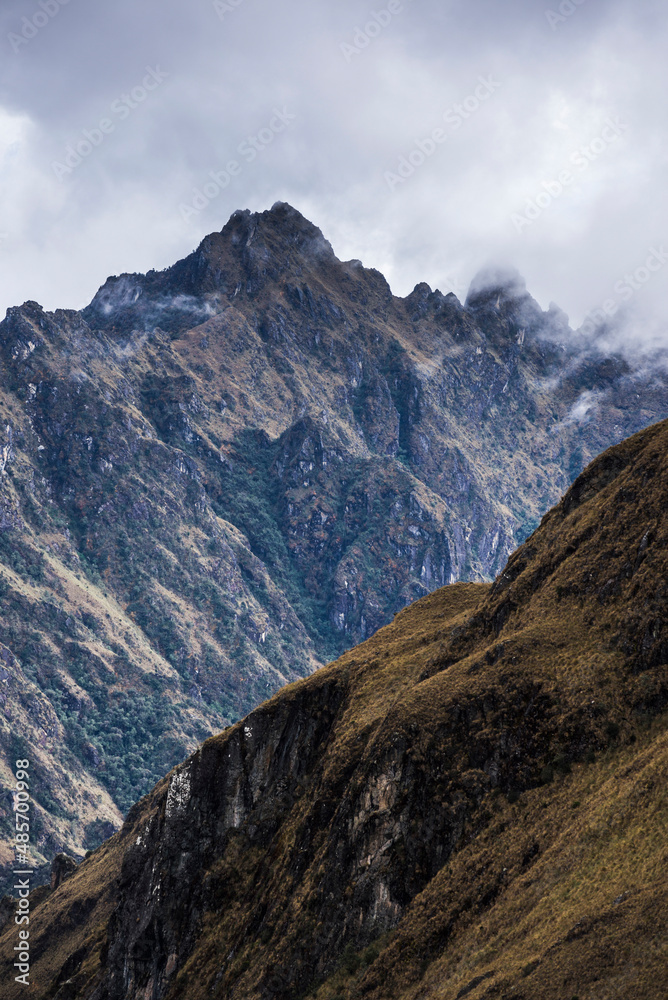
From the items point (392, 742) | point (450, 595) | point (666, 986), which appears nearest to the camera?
point (666, 986)

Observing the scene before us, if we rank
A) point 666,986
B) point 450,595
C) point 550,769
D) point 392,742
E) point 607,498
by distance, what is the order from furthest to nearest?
point 450,595
point 607,498
point 392,742
point 550,769
point 666,986

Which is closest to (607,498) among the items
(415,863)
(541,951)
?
(415,863)

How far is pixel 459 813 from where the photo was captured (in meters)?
81.8

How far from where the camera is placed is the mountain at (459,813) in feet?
214

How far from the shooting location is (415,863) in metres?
81.8

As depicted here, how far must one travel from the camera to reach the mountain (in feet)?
214

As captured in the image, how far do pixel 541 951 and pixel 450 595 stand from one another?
2883 inches

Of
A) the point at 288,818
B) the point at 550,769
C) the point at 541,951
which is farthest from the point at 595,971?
the point at 288,818

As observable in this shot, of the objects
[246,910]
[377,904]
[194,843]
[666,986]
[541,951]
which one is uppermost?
[194,843]

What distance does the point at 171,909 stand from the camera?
108 metres

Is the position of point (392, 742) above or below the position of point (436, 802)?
above

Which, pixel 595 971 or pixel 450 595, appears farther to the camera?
pixel 450 595

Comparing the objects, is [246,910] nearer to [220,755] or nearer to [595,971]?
[220,755]

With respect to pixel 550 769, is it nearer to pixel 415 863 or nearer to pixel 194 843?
pixel 415 863
